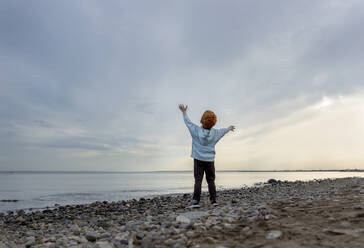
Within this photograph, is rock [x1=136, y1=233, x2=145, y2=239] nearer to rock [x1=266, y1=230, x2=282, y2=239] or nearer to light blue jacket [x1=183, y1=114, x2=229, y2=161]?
rock [x1=266, y1=230, x2=282, y2=239]

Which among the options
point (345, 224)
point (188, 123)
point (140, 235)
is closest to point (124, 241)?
point (140, 235)

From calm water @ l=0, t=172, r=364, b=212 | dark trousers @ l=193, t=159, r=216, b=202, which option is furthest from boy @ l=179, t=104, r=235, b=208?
calm water @ l=0, t=172, r=364, b=212

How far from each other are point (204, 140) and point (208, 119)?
0.68 metres

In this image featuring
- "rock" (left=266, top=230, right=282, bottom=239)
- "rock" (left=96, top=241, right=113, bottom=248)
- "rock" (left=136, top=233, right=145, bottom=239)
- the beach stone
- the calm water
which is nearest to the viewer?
"rock" (left=266, top=230, right=282, bottom=239)

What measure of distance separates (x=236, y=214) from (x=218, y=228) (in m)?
1.34

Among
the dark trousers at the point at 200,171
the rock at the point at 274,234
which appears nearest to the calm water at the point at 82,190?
the dark trousers at the point at 200,171

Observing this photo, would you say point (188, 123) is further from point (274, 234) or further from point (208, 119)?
point (274, 234)

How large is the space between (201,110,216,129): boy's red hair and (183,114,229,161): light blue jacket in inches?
5.3

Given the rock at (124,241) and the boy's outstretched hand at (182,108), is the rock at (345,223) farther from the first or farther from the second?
the boy's outstretched hand at (182,108)

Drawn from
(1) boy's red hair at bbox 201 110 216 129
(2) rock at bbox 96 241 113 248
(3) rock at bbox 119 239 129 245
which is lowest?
(2) rock at bbox 96 241 113 248

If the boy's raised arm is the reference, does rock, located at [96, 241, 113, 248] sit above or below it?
below

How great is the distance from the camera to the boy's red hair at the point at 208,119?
29.0ft

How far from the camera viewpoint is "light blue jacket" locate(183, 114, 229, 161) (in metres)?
8.81

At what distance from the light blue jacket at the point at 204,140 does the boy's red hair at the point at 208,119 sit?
0.13 metres
